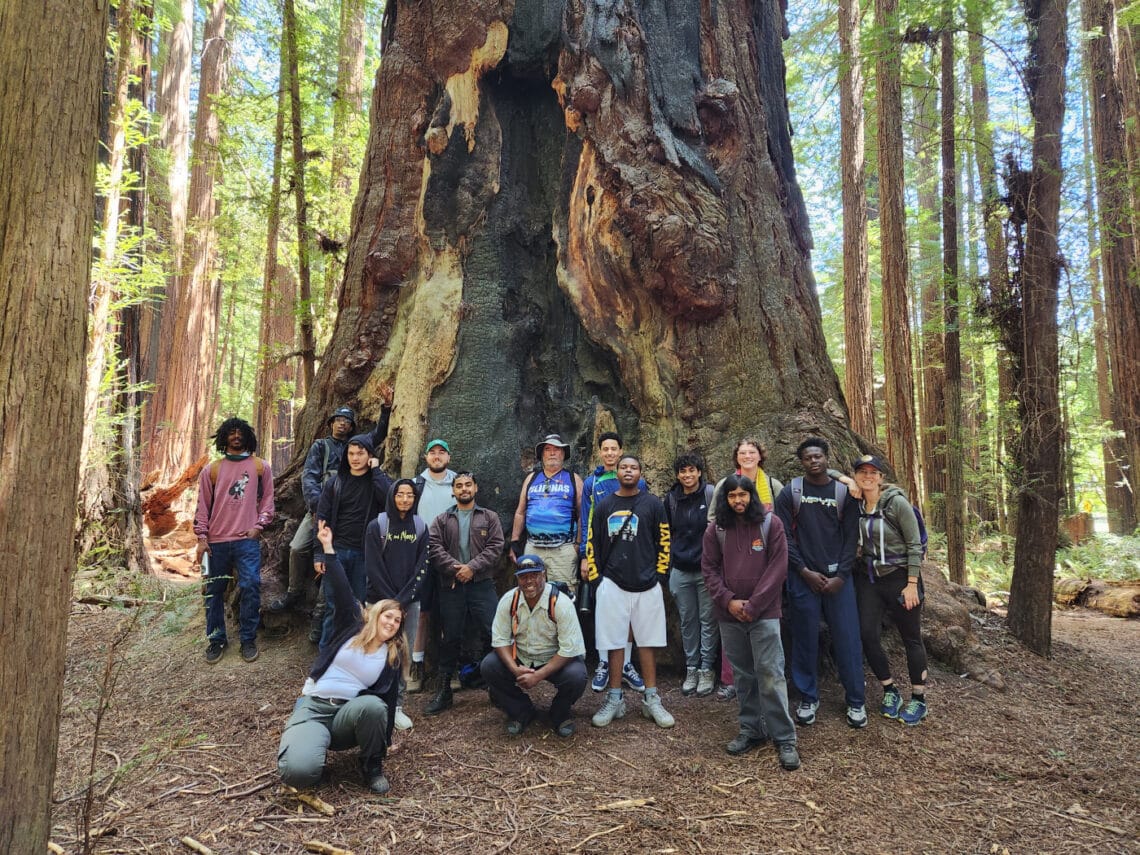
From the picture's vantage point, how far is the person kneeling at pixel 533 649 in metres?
4.98

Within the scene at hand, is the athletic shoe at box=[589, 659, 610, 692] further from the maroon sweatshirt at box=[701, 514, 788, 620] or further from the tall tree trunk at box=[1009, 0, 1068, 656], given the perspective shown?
the tall tree trunk at box=[1009, 0, 1068, 656]

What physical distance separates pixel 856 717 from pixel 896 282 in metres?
7.43

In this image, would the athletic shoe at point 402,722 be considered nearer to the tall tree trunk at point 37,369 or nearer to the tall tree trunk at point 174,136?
the tall tree trunk at point 37,369

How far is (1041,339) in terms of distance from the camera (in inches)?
274

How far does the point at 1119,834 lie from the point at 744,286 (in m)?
5.41

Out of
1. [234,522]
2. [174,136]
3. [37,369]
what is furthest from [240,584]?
[174,136]

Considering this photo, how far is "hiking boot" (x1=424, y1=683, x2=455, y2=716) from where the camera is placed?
18.2ft

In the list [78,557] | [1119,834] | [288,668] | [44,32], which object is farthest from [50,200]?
[78,557]

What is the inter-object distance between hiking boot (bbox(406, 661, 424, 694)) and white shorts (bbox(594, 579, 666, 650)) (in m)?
1.81

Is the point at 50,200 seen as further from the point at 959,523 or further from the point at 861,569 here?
the point at 959,523

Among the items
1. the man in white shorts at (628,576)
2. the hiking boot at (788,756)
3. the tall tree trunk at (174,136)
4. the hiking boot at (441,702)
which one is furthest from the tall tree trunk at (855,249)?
the tall tree trunk at (174,136)

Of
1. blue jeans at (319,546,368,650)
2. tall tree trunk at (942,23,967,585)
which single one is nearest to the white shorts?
blue jeans at (319,546,368,650)

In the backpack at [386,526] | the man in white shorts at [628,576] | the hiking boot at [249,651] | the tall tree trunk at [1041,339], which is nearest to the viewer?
the man in white shorts at [628,576]

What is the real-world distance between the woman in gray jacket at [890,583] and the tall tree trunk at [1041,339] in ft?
8.30
